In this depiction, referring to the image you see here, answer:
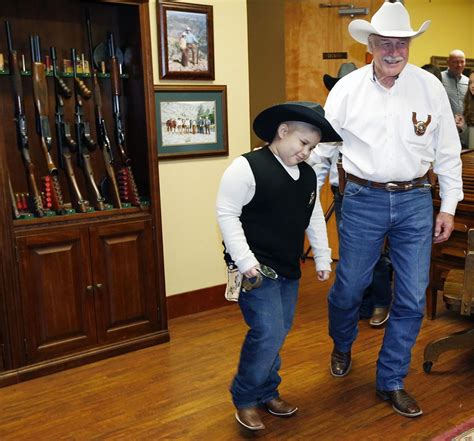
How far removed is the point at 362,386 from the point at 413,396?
22cm

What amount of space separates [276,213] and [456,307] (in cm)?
107

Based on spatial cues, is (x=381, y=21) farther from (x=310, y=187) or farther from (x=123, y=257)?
(x=123, y=257)

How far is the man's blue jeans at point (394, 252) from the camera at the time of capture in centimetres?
233

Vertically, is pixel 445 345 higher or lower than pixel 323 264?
lower

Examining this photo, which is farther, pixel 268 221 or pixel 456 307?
pixel 456 307

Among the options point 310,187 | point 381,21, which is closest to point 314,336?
point 310,187

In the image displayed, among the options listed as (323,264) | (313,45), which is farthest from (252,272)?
(313,45)

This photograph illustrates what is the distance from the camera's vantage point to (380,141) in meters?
2.29

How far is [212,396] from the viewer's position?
257 cm

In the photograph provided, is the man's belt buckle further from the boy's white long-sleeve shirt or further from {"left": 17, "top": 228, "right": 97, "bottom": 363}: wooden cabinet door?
{"left": 17, "top": 228, "right": 97, "bottom": 363}: wooden cabinet door

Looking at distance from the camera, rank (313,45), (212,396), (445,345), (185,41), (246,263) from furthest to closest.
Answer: (313,45) < (185,41) < (445,345) < (212,396) < (246,263)

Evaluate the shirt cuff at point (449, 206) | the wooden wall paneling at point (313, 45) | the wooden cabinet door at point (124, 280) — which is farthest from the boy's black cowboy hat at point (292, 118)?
the wooden wall paneling at point (313, 45)

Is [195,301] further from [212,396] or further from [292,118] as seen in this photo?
[292,118]

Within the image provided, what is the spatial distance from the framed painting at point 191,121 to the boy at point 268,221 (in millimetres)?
1317
